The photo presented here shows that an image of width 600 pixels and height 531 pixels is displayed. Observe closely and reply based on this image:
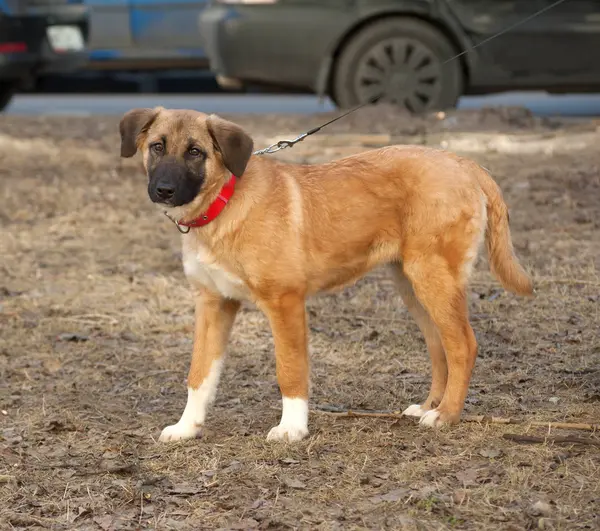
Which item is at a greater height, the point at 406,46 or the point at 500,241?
the point at 500,241

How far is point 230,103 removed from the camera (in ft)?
62.9

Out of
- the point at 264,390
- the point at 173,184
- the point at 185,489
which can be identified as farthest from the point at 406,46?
the point at 185,489

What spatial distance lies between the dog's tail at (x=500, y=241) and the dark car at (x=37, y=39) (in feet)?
36.0

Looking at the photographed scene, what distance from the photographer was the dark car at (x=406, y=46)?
1243cm

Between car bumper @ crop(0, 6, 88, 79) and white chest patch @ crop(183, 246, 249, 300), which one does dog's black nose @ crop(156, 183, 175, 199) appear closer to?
white chest patch @ crop(183, 246, 249, 300)

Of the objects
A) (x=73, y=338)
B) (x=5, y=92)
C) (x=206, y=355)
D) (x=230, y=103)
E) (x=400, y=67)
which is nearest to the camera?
(x=206, y=355)

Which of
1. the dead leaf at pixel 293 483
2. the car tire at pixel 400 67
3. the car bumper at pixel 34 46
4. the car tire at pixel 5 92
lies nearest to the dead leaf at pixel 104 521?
the dead leaf at pixel 293 483

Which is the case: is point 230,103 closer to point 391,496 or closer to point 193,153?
point 193,153

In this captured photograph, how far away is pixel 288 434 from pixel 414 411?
0.72 meters

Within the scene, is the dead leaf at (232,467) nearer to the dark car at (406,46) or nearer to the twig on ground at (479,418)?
the twig on ground at (479,418)

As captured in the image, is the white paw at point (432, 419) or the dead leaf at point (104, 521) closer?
the dead leaf at point (104, 521)

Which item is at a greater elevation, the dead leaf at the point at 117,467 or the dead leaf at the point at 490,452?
the dead leaf at the point at 490,452

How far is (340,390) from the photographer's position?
6.09 metres

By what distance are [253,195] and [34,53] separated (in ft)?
36.1
